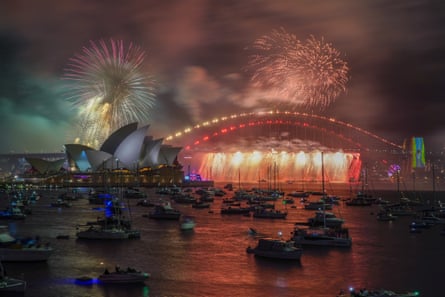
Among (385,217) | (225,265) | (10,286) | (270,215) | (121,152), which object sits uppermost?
(121,152)

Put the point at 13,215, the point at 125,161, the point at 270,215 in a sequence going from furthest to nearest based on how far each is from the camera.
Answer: the point at 125,161, the point at 270,215, the point at 13,215

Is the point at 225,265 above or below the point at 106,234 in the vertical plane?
below

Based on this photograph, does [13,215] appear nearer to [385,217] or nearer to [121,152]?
[385,217]

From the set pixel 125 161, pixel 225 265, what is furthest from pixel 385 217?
pixel 125 161

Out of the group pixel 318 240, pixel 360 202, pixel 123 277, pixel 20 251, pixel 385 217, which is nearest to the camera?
pixel 123 277

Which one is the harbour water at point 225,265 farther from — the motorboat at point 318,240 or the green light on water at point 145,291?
the motorboat at point 318,240

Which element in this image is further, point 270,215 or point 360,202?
point 360,202

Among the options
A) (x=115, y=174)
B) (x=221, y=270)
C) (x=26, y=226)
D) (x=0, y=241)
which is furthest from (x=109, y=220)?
(x=115, y=174)

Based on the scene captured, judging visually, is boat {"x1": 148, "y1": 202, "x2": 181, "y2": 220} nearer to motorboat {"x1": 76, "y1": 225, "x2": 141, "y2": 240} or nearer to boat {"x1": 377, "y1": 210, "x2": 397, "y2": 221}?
motorboat {"x1": 76, "y1": 225, "x2": 141, "y2": 240}
